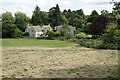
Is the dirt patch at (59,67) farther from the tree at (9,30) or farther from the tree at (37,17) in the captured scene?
the tree at (37,17)

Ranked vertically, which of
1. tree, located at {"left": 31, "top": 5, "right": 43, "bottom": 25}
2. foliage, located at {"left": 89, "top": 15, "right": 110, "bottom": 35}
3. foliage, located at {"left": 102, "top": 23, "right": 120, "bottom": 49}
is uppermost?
tree, located at {"left": 31, "top": 5, "right": 43, "bottom": 25}

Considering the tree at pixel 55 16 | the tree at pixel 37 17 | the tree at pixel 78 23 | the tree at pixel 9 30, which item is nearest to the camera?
the tree at pixel 9 30

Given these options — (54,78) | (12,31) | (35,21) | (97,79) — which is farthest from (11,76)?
(35,21)

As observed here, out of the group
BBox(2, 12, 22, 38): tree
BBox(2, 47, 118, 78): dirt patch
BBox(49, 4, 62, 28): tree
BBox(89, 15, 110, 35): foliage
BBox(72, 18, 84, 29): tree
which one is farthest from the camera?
BBox(49, 4, 62, 28): tree

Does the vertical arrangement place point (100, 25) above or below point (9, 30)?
above

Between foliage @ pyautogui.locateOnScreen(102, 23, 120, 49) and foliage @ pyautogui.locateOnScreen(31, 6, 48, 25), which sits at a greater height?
foliage @ pyautogui.locateOnScreen(31, 6, 48, 25)

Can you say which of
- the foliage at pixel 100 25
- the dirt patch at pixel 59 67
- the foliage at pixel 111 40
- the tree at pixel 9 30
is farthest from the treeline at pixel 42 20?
the dirt patch at pixel 59 67

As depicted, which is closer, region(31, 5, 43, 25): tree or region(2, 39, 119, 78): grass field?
region(2, 39, 119, 78): grass field

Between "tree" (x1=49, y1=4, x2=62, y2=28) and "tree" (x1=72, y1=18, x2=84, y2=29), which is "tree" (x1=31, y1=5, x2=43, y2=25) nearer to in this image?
"tree" (x1=49, y1=4, x2=62, y2=28)

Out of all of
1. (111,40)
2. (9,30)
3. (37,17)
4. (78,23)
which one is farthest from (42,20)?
(111,40)

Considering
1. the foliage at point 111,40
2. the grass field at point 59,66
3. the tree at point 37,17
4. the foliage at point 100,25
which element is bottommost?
the grass field at point 59,66

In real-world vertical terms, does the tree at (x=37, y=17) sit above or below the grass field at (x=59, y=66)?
above

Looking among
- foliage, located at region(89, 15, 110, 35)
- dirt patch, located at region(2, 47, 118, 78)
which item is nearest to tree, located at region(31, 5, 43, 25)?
foliage, located at region(89, 15, 110, 35)

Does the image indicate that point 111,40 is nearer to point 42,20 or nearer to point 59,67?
point 59,67
